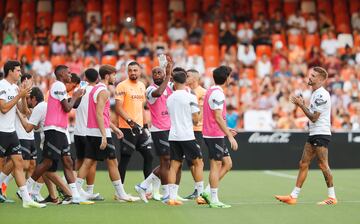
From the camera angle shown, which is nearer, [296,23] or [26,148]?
[26,148]

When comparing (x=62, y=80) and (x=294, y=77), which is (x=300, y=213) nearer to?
(x=62, y=80)

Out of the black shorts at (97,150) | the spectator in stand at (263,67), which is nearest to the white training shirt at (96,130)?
the black shorts at (97,150)

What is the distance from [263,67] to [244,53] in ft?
3.85

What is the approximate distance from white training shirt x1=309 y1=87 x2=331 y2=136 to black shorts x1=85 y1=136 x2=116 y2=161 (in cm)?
346

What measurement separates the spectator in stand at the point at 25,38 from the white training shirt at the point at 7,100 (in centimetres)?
1812

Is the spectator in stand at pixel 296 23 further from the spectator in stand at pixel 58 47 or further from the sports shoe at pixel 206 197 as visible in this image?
the sports shoe at pixel 206 197

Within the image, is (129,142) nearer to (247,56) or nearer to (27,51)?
(247,56)

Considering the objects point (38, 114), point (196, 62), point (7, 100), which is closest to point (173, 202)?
point (38, 114)

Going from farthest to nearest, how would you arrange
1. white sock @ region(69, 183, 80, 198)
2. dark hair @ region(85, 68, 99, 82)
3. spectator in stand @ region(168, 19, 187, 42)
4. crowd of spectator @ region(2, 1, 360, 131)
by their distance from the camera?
1. spectator in stand @ region(168, 19, 187, 42)
2. crowd of spectator @ region(2, 1, 360, 131)
3. dark hair @ region(85, 68, 99, 82)
4. white sock @ region(69, 183, 80, 198)

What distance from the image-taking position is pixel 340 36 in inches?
1275

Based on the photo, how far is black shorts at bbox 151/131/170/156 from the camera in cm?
1542

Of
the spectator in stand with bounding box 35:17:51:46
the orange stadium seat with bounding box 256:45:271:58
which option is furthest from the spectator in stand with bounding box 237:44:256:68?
the spectator in stand with bounding box 35:17:51:46

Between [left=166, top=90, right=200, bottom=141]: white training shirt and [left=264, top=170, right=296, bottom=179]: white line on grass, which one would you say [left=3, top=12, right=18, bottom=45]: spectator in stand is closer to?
[left=264, top=170, right=296, bottom=179]: white line on grass

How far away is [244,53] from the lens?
3131 centimetres
